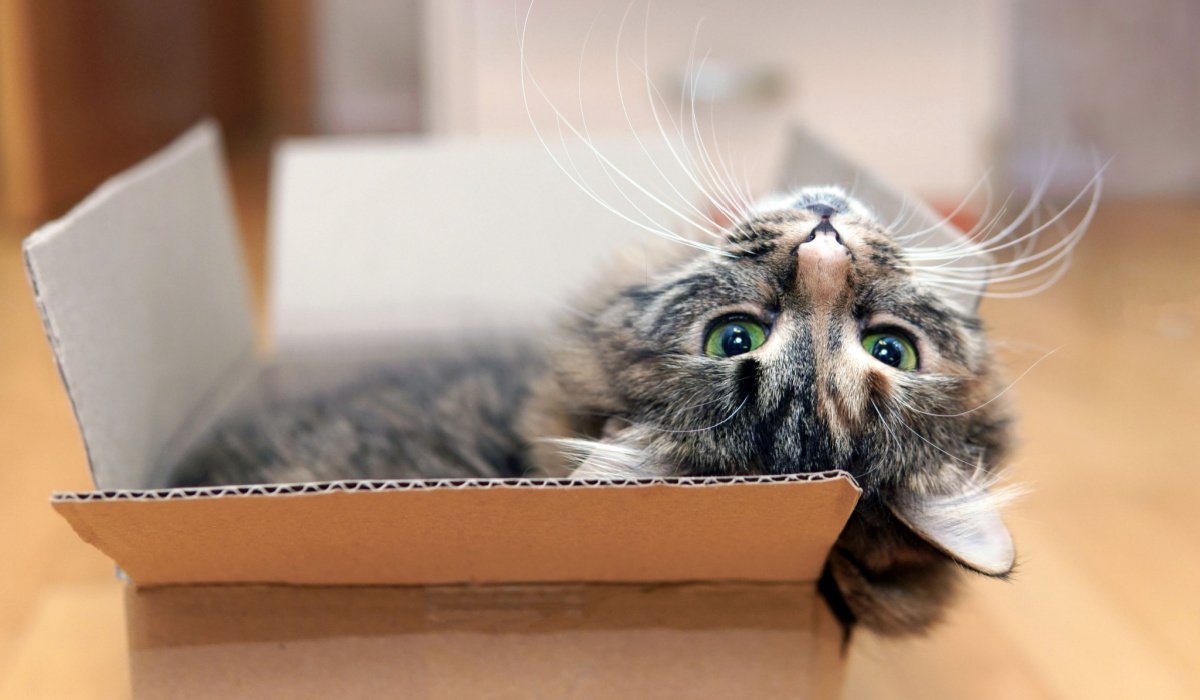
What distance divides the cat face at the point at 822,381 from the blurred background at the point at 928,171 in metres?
0.24

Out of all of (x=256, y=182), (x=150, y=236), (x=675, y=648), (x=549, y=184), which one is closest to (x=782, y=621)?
(x=675, y=648)

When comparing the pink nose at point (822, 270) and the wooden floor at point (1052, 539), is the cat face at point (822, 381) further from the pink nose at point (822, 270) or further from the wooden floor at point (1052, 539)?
the wooden floor at point (1052, 539)

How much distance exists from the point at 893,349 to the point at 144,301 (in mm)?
737

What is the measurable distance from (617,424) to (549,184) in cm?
68

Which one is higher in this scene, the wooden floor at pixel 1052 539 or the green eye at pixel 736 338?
the green eye at pixel 736 338

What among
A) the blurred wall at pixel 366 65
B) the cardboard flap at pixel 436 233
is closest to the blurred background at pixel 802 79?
the cardboard flap at pixel 436 233

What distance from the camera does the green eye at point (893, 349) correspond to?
84 cm

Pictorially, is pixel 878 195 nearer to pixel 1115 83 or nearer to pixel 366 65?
pixel 1115 83

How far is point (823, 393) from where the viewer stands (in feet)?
2.59

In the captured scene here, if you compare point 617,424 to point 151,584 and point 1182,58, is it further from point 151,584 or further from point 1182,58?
point 1182,58

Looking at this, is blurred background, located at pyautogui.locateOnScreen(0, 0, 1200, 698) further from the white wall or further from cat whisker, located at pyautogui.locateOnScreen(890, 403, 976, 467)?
cat whisker, located at pyautogui.locateOnScreen(890, 403, 976, 467)

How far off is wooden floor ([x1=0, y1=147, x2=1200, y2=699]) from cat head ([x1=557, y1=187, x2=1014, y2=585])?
0.53ft

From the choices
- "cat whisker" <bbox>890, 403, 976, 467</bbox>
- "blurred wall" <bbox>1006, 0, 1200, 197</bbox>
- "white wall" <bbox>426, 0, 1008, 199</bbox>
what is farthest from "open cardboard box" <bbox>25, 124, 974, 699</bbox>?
"blurred wall" <bbox>1006, 0, 1200, 197</bbox>

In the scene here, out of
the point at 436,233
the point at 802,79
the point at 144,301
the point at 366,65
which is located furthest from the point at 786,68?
the point at 366,65
